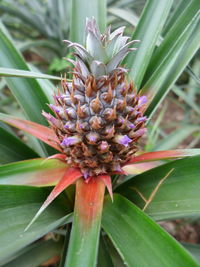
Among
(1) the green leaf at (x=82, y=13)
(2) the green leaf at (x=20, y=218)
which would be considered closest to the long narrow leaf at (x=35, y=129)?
(2) the green leaf at (x=20, y=218)

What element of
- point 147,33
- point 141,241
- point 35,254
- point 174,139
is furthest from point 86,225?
point 174,139

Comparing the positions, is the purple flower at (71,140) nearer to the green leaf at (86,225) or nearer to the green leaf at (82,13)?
the green leaf at (86,225)

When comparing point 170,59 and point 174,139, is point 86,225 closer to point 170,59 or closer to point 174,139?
point 170,59

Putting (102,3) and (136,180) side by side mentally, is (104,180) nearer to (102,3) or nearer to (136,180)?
(136,180)

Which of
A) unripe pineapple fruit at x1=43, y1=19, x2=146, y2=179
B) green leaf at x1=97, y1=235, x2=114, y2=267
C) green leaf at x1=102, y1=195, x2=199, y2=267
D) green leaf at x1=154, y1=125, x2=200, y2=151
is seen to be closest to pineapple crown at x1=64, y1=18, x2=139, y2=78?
unripe pineapple fruit at x1=43, y1=19, x2=146, y2=179

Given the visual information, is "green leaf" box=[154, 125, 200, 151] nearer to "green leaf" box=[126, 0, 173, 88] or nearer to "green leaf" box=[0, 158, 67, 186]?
"green leaf" box=[126, 0, 173, 88]

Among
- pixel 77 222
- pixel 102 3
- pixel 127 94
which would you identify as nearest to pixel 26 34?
pixel 102 3

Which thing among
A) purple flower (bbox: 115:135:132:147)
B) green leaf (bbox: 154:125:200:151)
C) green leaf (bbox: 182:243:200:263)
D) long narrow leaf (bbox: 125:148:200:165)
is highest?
green leaf (bbox: 154:125:200:151)
